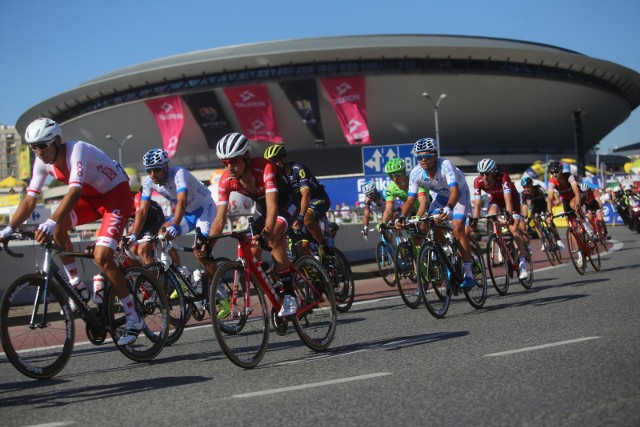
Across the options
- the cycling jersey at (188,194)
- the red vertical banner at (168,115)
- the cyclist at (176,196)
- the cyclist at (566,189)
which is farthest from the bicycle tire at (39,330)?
the red vertical banner at (168,115)

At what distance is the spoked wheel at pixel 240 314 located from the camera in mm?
6652

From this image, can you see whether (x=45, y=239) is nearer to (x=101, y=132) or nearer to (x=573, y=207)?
(x=573, y=207)

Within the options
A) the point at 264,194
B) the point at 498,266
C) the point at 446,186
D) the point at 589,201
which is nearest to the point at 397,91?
the point at 589,201

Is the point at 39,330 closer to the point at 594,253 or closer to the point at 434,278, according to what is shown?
the point at 434,278

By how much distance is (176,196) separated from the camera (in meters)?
10.0

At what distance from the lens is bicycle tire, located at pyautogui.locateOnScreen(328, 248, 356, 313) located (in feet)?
37.2

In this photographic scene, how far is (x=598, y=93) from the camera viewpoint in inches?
3349

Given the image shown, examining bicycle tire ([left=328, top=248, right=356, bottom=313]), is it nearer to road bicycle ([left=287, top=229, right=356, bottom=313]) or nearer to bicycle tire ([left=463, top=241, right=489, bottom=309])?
road bicycle ([left=287, top=229, right=356, bottom=313])

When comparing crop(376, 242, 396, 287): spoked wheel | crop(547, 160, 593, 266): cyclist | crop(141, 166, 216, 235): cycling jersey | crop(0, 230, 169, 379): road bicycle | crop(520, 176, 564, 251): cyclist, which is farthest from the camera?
crop(520, 176, 564, 251): cyclist

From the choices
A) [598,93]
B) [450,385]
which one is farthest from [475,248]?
[598,93]

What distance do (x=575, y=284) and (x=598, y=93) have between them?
253 ft

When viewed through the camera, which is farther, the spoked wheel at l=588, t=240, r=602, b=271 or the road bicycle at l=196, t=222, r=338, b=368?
the spoked wheel at l=588, t=240, r=602, b=271

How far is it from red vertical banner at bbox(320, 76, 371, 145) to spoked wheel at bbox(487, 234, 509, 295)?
2299 inches

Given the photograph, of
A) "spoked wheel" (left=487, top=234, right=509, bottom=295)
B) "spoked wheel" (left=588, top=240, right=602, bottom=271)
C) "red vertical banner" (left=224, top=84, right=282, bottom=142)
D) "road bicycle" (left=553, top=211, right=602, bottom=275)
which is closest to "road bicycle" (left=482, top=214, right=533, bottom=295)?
"spoked wheel" (left=487, top=234, right=509, bottom=295)
